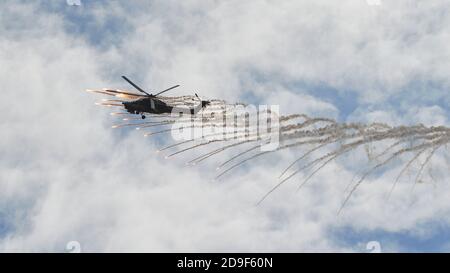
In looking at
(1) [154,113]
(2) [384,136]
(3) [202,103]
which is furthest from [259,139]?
(1) [154,113]

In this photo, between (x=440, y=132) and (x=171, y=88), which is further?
(x=171, y=88)

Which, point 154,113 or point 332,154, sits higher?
point 154,113

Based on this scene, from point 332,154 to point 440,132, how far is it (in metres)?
8.29

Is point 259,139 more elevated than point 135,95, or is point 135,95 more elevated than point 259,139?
point 135,95

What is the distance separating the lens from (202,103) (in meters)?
54.3

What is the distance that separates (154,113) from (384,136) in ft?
95.9

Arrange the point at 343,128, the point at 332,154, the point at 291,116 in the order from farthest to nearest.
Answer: the point at 291,116 < the point at 343,128 < the point at 332,154

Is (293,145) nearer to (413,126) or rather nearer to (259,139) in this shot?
(259,139)

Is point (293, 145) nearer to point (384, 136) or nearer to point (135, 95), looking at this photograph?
point (384, 136)

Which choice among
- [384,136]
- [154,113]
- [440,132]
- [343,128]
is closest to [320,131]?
[343,128]

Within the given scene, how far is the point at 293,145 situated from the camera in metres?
36.5

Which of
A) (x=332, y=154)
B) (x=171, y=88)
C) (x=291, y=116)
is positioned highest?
(x=171, y=88)

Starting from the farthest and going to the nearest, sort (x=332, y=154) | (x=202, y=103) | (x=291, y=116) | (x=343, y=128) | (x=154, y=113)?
(x=154, y=113)
(x=202, y=103)
(x=291, y=116)
(x=343, y=128)
(x=332, y=154)

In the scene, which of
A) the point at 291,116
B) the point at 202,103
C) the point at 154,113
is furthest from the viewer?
the point at 154,113
